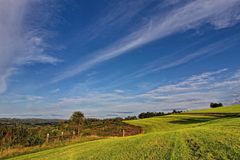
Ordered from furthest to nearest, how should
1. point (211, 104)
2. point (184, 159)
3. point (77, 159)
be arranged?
point (211, 104) → point (77, 159) → point (184, 159)

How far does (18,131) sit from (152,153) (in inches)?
1143

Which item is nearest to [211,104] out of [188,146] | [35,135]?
[35,135]

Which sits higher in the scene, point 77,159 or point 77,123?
point 77,123

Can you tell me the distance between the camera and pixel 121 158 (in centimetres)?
1294

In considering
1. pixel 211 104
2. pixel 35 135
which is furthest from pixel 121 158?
pixel 211 104

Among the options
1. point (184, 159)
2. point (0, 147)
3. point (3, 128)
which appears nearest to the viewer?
point (184, 159)

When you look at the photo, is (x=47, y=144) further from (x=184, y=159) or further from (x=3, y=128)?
(x=184, y=159)

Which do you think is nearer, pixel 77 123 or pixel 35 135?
pixel 35 135

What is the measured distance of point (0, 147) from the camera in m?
29.5

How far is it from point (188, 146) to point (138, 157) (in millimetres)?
2991

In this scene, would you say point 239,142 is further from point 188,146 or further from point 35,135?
point 35,135

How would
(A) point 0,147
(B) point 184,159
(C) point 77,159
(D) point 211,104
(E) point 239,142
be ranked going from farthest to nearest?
(D) point 211,104 → (A) point 0,147 → (C) point 77,159 → (E) point 239,142 → (B) point 184,159

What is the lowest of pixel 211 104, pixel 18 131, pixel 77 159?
pixel 77 159

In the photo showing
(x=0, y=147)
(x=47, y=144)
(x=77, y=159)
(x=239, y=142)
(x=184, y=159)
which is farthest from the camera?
(x=47, y=144)
